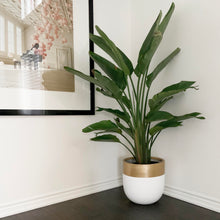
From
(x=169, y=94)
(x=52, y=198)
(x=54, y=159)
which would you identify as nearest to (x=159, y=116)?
(x=169, y=94)

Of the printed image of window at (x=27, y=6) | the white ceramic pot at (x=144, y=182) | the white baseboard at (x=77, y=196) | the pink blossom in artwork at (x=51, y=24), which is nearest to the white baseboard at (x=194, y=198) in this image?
the white baseboard at (x=77, y=196)

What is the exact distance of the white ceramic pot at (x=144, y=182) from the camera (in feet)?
3.83

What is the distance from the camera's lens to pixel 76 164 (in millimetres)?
1373

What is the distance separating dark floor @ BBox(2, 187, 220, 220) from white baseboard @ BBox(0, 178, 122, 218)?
0.03 metres

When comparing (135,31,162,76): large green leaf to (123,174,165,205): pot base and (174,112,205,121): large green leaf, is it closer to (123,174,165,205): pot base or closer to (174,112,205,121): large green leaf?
(174,112,205,121): large green leaf

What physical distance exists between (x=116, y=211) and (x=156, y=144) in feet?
1.71

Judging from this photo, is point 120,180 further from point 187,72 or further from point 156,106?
point 187,72

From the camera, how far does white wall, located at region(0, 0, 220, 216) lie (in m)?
1.15

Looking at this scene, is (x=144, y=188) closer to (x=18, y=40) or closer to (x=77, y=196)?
(x=77, y=196)

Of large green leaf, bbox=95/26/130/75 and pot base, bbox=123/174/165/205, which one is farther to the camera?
pot base, bbox=123/174/165/205

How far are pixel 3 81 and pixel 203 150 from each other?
1135mm

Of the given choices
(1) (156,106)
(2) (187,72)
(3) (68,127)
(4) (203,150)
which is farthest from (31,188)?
(2) (187,72)

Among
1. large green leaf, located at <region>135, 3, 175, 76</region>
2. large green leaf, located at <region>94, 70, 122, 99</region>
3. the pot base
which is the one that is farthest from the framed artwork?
the pot base

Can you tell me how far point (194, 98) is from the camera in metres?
1.24
